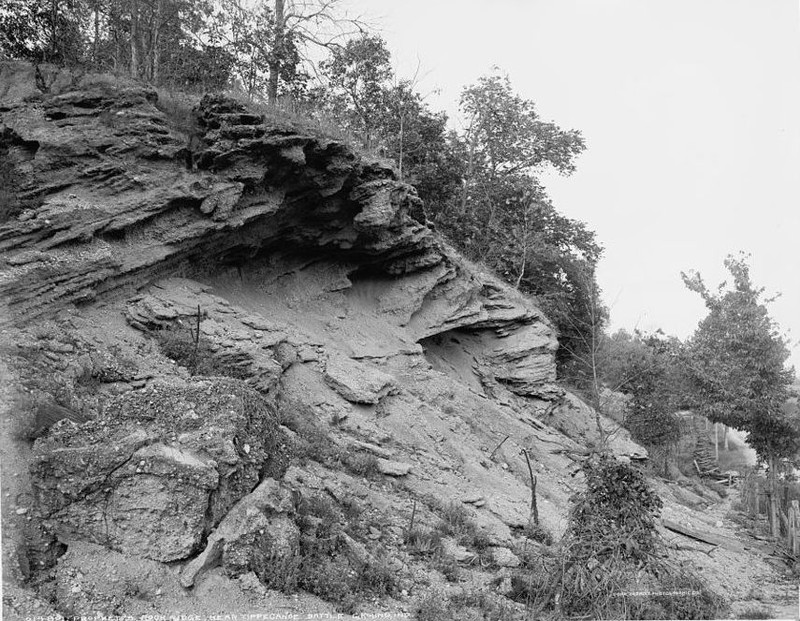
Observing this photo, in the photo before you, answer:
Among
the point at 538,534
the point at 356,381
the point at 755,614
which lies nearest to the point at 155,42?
the point at 356,381

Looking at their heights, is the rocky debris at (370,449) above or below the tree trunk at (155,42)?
below

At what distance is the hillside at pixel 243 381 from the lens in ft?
17.8

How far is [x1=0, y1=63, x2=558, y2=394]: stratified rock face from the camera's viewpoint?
29.2ft

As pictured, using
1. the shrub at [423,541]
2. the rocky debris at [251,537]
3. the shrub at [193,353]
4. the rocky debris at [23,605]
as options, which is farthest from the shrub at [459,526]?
the rocky debris at [23,605]

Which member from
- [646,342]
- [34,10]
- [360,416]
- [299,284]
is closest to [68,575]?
[360,416]

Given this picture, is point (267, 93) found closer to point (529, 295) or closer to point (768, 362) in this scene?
point (529, 295)

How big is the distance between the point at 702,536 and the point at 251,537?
11824 millimetres

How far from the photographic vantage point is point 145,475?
5.54 metres

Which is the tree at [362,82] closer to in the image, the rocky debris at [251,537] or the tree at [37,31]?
the tree at [37,31]

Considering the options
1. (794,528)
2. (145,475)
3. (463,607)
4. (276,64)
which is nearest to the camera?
(145,475)

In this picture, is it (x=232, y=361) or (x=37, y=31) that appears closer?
(x=232, y=361)

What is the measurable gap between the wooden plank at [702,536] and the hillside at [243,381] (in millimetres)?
878

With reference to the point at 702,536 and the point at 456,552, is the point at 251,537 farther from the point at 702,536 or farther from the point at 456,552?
the point at 702,536

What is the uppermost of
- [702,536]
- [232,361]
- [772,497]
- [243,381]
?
[232,361]
